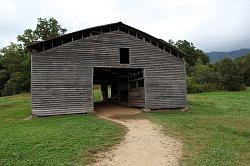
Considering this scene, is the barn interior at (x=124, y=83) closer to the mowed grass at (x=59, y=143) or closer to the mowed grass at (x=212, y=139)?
the mowed grass at (x=212, y=139)

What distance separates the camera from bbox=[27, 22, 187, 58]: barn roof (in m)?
27.0

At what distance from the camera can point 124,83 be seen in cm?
3766

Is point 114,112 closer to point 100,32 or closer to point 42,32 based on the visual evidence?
point 100,32

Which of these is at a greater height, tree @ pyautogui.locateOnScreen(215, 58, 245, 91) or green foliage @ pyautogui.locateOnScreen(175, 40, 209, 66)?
green foliage @ pyautogui.locateOnScreen(175, 40, 209, 66)

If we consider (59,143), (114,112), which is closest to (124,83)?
(114,112)

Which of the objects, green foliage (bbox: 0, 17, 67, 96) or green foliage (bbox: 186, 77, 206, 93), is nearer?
green foliage (bbox: 186, 77, 206, 93)

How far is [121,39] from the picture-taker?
29172mm

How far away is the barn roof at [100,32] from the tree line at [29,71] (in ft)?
82.8

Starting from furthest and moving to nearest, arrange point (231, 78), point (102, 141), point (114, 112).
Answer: point (231, 78) < point (114, 112) < point (102, 141)

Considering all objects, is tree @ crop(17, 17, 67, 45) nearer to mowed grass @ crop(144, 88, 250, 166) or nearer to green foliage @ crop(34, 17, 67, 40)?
green foliage @ crop(34, 17, 67, 40)

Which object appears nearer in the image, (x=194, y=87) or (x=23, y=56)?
(x=194, y=87)

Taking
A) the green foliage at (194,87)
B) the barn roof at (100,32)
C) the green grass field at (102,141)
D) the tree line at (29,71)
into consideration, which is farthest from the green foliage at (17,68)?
the green grass field at (102,141)

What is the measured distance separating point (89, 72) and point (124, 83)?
33.4ft

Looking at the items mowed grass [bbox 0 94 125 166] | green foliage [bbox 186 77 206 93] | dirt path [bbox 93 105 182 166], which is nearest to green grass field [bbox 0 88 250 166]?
mowed grass [bbox 0 94 125 166]
